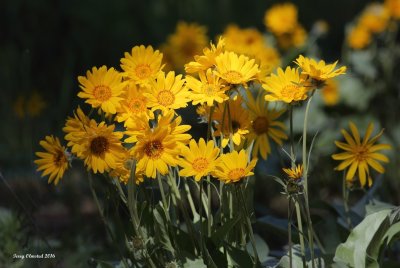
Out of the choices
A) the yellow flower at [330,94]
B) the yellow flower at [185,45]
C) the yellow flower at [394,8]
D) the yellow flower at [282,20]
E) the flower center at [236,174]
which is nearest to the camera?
the flower center at [236,174]

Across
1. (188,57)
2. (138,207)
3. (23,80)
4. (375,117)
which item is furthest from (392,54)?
(138,207)

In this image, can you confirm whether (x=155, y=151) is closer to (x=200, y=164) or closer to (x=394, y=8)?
(x=200, y=164)

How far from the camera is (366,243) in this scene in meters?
1.76

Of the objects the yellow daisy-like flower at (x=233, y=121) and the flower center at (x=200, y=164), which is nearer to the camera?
the flower center at (x=200, y=164)

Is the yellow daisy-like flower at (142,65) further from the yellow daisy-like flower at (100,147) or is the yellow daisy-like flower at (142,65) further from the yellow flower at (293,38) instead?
the yellow flower at (293,38)

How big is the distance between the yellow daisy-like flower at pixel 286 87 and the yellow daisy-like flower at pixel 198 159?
18 cm

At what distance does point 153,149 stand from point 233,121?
0.26 metres

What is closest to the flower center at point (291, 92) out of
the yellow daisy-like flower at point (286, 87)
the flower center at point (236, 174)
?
the yellow daisy-like flower at point (286, 87)

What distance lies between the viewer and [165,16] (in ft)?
18.6

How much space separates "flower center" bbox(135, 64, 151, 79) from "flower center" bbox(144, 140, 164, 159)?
205 mm

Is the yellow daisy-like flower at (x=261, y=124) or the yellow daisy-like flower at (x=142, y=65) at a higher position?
the yellow daisy-like flower at (x=142, y=65)

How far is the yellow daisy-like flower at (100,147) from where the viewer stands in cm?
154

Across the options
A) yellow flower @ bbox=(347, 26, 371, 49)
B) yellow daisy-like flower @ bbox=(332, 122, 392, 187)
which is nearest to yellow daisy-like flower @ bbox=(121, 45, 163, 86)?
yellow daisy-like flower @ bbox=(332, 122, 392, 187)

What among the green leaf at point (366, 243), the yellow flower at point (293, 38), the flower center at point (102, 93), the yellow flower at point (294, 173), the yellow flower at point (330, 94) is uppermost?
the yellow flower at point (293, 38)
